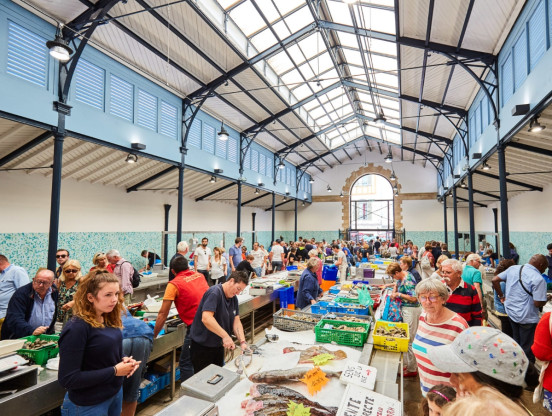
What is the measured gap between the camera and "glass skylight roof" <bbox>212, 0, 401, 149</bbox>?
25.0 feet

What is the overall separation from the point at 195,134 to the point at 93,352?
8.77 m

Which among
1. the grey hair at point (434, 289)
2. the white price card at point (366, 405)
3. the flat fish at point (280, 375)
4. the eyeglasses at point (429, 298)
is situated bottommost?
the flat fish at point (280, 375)

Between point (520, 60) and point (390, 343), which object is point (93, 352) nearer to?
point (390, 343)

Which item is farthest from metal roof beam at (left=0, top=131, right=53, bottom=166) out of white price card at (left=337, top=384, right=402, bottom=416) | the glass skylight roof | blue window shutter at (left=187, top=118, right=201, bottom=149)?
white price card at (left=337, top=384, right=402, bottom=416)

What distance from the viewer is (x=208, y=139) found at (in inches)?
420

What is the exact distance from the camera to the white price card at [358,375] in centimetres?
→ 221

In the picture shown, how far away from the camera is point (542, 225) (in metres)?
10.1

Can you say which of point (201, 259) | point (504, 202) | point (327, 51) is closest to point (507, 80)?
point (504, 202)

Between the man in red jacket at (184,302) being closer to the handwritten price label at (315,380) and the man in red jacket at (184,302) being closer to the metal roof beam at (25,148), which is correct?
the handwritten price label at (315,380)

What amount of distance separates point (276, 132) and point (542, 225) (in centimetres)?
1044

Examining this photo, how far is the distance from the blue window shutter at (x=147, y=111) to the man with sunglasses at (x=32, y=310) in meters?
5.35

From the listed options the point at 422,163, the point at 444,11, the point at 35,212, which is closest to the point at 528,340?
the point at 444,11

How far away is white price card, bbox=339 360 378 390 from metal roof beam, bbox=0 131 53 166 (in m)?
6.26

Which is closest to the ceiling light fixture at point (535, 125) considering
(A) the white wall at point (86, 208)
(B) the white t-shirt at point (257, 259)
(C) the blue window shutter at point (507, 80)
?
(C) the blue window shutter at point (507, 80)
